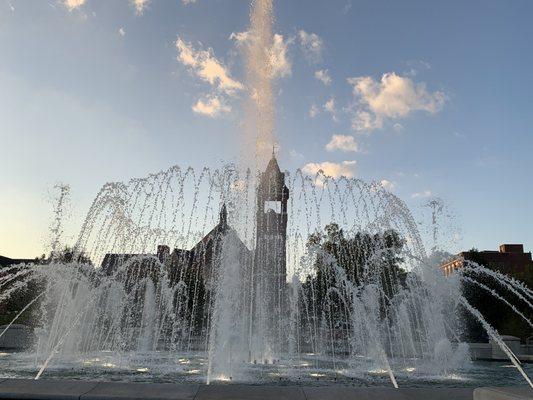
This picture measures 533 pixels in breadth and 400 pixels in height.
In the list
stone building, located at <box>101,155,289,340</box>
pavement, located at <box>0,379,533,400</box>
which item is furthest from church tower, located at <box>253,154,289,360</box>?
pavement, located at <box>0,379,533,400</box>

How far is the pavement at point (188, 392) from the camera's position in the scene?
5129mm

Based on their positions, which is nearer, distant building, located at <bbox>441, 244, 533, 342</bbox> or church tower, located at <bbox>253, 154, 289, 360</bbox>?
church tower, located at <bbox>253, 154, 289, 360</bbox>

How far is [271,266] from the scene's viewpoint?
109 feet

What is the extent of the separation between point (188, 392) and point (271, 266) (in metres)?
28.0

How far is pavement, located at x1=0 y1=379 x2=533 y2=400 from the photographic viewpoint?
5129 mm

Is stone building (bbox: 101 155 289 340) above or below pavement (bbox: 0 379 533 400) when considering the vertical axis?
above

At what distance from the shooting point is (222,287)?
1561 centimetres

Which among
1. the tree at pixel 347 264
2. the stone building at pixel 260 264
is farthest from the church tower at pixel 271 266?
the tree at pixel 347 264

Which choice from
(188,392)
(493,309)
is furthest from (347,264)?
(188,392)

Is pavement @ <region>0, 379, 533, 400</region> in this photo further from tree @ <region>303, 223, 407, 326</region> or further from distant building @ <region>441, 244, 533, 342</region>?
tree @ <region>303, 223, 407, 326</region>

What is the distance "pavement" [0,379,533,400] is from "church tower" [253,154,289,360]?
11373 millimetres

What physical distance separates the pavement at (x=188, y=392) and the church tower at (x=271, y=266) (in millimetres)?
11373

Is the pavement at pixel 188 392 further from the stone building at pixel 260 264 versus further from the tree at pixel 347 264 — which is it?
the tree at pixel 347 264

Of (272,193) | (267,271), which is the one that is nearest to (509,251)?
(272,193)
